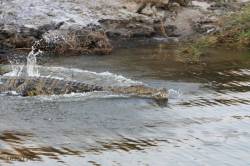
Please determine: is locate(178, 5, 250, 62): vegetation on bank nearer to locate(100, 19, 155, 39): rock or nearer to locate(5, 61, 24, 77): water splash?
locate(100, 19, 155, 39): rock

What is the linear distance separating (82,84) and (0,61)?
4.02 meters

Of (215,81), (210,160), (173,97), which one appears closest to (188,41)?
(215,81)

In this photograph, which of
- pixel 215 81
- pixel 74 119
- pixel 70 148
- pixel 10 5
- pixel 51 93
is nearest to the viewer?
pixel 70 148

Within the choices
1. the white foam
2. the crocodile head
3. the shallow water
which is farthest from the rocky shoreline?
the crocodile head

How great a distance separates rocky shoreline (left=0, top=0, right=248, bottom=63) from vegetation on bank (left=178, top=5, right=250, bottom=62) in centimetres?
51

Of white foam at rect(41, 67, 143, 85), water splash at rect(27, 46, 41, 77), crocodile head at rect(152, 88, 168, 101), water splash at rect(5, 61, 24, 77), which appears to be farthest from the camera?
water splash at rect(27, 46, 41, 77)

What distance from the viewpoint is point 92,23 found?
18.4 metres

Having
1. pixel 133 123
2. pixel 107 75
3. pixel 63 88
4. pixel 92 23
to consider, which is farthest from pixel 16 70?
pixel 92 23

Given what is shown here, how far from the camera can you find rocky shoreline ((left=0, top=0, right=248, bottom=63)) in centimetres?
1698

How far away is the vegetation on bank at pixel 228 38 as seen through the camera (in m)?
17.0

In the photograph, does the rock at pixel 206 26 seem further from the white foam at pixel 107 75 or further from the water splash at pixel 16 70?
the water splash at pixel 16 70

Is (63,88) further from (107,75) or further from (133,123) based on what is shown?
(133,123)

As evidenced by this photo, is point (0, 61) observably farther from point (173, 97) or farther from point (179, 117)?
point (179, 117)

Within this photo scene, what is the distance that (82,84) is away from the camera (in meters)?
11.8
